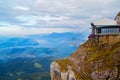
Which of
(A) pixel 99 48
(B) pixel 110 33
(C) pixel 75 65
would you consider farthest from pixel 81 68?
(B) pixel 110 33

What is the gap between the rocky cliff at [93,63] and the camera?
75.1 meters

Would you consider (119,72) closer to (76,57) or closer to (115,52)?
(115,52)

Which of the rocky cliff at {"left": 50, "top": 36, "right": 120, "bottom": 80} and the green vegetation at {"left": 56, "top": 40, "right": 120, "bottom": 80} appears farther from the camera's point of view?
the green vegetation at {"left": 56, "top": 40, "right": 120, "bottom": 80}

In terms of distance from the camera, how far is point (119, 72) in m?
74.1

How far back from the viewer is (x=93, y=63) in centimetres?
7906

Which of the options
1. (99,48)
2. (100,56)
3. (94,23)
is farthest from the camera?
(94,23)

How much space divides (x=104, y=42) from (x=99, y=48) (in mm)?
3577

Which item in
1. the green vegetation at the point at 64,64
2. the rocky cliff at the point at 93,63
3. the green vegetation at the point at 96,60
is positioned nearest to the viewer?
the rocky cliff at the point at 93,63

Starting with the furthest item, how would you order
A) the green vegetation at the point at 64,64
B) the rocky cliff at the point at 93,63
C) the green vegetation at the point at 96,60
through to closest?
the green vegetation at the point at 64,64 → the green vegetation at the point at 96,60 → the rocky cliff at the point at 93,63

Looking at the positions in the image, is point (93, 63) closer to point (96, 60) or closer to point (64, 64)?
point (96, 60)

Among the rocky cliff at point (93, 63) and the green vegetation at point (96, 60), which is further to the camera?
the green vegetation at point (96, 60)

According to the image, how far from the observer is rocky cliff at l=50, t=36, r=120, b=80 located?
7506cm

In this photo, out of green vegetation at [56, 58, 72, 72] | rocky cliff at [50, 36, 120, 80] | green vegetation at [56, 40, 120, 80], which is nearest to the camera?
rocky cliff at [50, 36, 120, 80]

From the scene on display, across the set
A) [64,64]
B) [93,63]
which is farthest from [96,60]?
[64,64]
